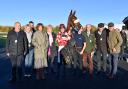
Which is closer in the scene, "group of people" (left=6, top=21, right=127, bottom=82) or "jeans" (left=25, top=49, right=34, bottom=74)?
"group of people" (left=6, top=21, right=127, bottom=82)

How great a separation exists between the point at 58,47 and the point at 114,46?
1954mm

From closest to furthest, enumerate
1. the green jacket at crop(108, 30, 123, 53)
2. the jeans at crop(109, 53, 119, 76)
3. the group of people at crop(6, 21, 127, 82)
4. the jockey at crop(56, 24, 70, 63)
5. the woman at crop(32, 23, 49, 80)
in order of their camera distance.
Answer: the group of people at crop(6, 21, 127, 82) < the woman at crop(32, 23, 49, 80) < the jeans at crop(109, 53, 119, 76) < the green jacket at crop(108, 30, 123, 53) < the jockey at crop(56, 24, 70, 63)

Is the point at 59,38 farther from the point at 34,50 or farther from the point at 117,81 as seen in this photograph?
the point at 117,81

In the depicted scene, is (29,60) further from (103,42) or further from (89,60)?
(103,42)

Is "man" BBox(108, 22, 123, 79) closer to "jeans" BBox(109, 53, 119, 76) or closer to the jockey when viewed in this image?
"jeans" BBox(109, 53, 119, 76)

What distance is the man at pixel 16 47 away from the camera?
44.6 ft

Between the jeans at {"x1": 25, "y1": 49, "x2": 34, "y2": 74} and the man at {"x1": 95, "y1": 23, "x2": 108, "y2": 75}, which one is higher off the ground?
the man at {"x1": 95, "y1": 23, "x2": 108, "y2": 75}

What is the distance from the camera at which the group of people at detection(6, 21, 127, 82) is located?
1370 centimetres

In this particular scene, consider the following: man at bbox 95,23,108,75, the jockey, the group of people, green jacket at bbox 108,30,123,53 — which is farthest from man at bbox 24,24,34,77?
green jacket at bbox 108,30,123,53

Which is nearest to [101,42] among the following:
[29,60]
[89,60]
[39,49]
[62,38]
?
[89,60]

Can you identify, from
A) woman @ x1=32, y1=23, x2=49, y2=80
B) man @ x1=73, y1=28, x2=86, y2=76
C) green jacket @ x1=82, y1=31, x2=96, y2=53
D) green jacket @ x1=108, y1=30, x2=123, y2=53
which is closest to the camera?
woman @ x1=32, y1=23, x2=49, y2=80

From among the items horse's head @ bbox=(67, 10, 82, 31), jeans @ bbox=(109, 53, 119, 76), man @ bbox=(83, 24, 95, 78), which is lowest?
jeans @ bbox=(109, 53, 119, 76)

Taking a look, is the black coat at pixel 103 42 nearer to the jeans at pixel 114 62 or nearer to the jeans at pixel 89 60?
the jeans at pixel 89 60

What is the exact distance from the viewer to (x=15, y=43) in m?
13.6
